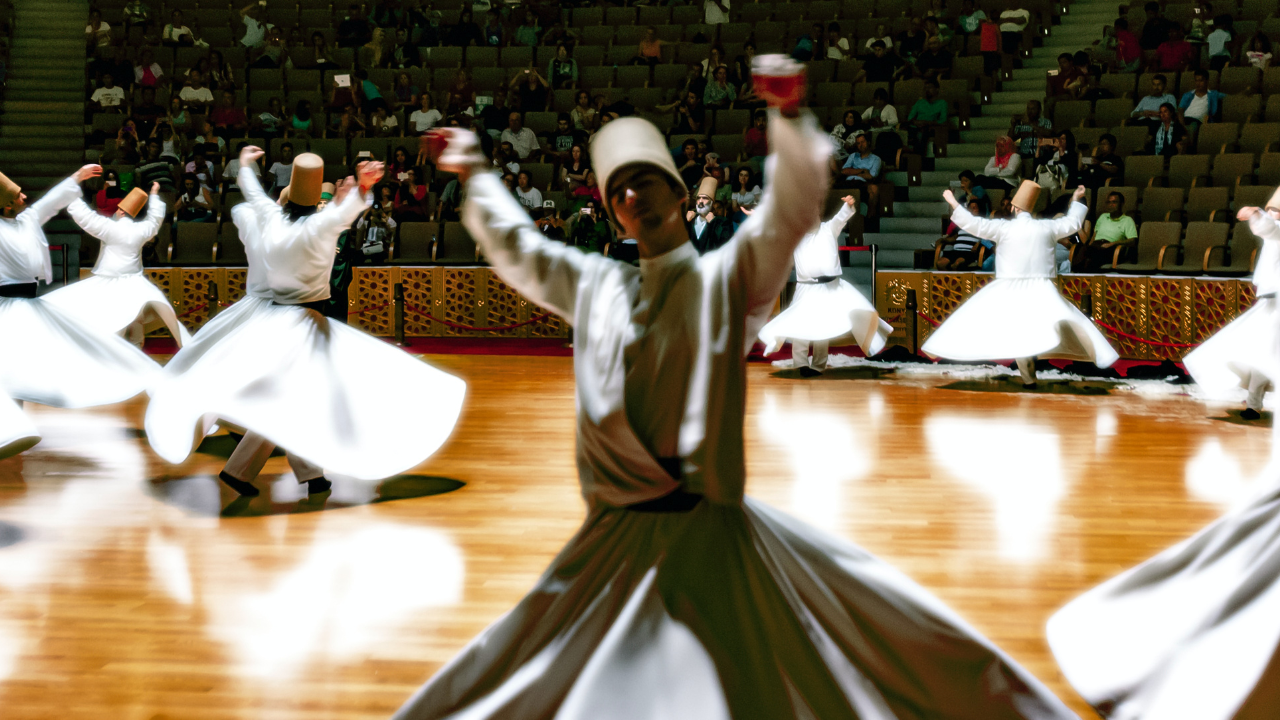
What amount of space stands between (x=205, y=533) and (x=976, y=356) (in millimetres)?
5921

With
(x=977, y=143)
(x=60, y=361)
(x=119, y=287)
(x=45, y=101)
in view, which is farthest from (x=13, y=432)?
(x=45, y=101)

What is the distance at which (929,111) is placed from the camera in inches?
509

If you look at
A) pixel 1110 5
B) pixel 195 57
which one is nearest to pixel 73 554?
pixel 195 57

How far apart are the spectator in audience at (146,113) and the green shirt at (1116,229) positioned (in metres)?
11.0

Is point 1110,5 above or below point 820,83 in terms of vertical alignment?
above

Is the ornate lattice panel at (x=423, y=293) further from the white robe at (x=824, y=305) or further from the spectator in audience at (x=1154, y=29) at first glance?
the spectator in audience at (x=1154, y=29)

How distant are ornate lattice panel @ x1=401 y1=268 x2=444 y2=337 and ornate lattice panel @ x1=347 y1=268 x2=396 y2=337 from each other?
18 centimetres

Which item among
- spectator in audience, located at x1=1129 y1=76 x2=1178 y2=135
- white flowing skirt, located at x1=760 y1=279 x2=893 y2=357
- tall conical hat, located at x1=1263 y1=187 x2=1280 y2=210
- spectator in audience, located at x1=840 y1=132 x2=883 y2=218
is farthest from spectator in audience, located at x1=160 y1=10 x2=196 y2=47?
tall conical hat, located at x1=1263 y1=187 x2=1280 y2=210

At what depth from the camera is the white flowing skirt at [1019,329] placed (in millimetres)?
8586

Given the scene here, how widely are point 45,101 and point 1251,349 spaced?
595 inches

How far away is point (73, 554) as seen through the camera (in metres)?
4.47

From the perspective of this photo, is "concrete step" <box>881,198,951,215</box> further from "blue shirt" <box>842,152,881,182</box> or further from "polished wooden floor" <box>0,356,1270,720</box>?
"polished wooden floor" <box>0,356,1270,720</box>

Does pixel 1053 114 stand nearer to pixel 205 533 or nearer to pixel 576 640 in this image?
pixel 205 533

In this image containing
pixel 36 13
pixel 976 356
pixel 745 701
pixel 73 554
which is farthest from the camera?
pixel 36 13
